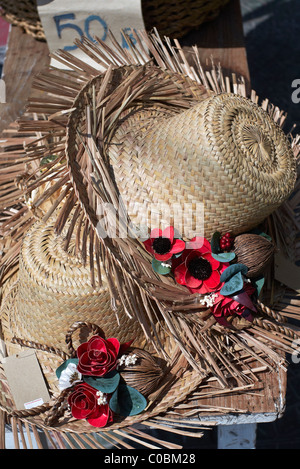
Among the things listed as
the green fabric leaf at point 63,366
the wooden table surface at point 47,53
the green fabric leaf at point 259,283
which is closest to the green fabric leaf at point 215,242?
the green fabric leaf at point 259,283

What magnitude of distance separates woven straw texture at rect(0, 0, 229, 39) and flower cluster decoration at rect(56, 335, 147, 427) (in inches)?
46.6

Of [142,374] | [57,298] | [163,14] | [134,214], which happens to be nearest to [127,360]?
[142,374]

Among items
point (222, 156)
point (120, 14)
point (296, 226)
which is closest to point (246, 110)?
point (222, 156)

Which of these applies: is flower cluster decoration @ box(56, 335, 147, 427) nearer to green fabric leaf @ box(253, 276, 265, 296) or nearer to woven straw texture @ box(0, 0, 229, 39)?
green fabric leaf @ box(253, 276, 265, 296)

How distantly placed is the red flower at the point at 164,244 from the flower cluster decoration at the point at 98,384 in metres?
0.21

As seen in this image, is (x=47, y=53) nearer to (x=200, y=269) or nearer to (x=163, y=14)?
(x=163, y=14)

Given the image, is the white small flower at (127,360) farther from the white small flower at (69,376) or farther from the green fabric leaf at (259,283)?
the green fabric leaf at (259,283)

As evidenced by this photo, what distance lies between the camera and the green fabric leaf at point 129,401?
1067 mm

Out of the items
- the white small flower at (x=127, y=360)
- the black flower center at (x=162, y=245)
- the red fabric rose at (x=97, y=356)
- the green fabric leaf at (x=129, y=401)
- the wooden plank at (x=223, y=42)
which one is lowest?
the green fabric leaf at (x=129, y=401)

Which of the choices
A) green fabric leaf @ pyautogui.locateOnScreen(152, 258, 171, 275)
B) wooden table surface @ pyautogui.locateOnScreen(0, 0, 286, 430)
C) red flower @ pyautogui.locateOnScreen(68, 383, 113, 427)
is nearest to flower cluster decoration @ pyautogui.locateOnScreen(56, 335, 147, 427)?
red flower @ pyautogui.locateOnScreen(68, 383, 113, 427)

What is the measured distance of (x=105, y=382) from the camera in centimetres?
105

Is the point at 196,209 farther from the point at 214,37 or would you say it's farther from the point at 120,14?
the point at 214,37

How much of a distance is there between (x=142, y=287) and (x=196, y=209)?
177mm

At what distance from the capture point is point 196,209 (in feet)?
3.31
